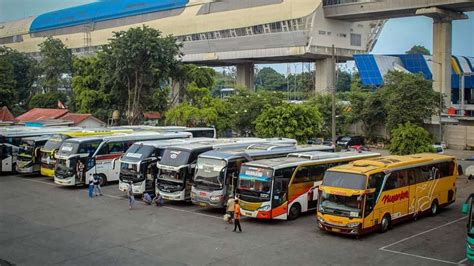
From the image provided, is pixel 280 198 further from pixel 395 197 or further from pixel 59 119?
pixel 59 119

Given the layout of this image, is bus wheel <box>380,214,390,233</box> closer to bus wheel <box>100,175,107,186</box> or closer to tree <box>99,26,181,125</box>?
bus wheel <box>100,175,107,186</box>

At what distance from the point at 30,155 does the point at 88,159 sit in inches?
220

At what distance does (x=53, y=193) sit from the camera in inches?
1020

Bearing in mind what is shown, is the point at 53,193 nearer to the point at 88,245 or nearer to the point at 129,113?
the point at 88,245

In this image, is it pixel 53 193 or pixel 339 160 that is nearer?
pixel 339 160

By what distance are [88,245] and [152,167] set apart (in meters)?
8.41

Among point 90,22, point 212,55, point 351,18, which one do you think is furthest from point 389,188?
point 90,22

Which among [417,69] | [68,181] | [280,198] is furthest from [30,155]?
[417,69]

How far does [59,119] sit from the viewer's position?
4975cm

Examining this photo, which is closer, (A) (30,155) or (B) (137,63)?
(A) (30,155)

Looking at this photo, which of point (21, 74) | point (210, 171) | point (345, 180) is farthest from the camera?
point (21, 74)

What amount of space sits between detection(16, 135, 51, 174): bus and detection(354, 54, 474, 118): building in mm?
39339

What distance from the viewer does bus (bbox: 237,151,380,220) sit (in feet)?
63.2

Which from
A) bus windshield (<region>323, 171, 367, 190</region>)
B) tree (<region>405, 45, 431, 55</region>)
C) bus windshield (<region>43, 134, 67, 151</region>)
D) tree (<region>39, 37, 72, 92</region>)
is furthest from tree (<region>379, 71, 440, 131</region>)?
tree (<region>405, 45, 431, 55</region>)
